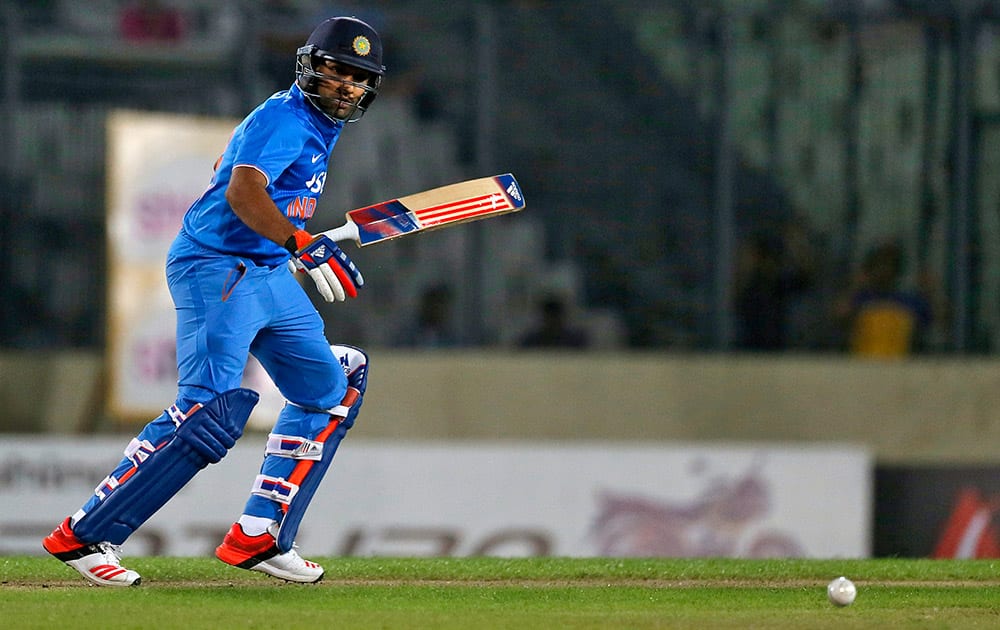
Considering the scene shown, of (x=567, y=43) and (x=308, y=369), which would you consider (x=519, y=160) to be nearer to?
(x=567, y=43)

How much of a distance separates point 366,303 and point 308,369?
637 centimetres

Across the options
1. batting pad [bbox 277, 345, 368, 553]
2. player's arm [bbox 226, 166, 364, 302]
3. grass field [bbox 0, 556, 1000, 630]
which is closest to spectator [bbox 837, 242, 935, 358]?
grass field [bbox 0, 556, 1000, 630]

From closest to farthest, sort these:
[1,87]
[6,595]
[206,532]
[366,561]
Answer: [6,595]
[366,561]
[206,532]
[1,87]

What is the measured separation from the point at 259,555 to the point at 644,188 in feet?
23.0

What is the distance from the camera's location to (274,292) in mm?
6020

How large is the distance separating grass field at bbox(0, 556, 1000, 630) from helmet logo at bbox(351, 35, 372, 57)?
72.3 inches

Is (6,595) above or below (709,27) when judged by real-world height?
below

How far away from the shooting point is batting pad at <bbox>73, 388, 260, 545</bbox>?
19.1ft

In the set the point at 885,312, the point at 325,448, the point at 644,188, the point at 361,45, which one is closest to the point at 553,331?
the point at 644,188

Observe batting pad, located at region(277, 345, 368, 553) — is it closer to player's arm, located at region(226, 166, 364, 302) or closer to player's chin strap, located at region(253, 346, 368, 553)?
player's chin strap, located at region(253, 346, 368, 553)

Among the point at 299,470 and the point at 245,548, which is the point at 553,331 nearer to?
the point at 299,470

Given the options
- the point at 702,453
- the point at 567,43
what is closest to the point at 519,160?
the point at 567,43

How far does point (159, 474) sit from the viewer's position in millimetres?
5836

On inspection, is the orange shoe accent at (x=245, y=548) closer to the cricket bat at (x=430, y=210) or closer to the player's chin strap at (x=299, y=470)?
the player's chin strap at (x=299, y=470)
